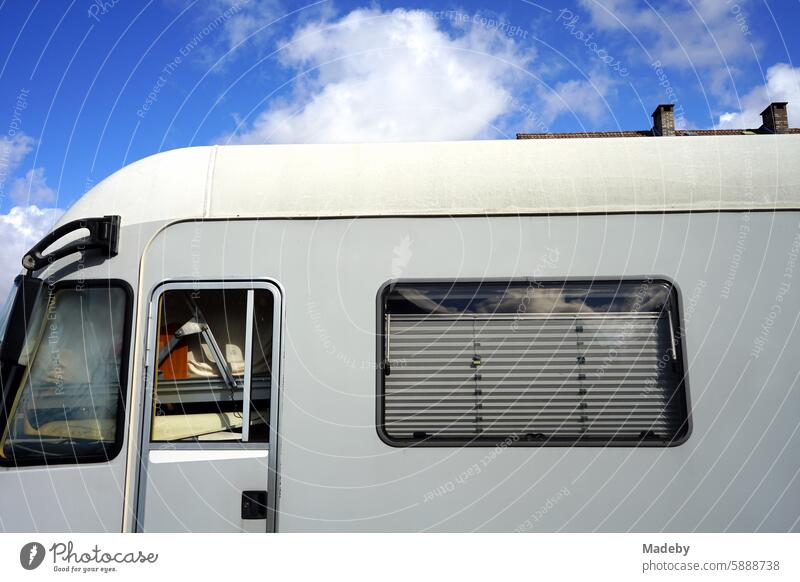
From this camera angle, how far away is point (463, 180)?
3426mm

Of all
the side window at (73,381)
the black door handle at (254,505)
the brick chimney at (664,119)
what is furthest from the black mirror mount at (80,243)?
the brick chimney at (664,119)

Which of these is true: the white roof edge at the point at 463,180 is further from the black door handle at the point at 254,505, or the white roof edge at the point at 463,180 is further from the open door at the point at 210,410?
the black door handle at the point at 254,505

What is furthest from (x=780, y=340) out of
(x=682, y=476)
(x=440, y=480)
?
(x=440, y=480)

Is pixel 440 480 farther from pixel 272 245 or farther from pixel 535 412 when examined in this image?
pixel 272 245

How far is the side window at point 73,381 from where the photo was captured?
3121 mm

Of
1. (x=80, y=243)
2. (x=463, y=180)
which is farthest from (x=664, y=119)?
(x=80, y=243)

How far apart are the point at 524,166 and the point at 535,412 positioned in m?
1.36

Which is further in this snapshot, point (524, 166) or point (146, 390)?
point (524, 166)

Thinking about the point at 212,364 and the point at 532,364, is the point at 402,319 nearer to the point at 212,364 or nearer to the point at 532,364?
the point at 532,364

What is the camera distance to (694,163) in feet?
11.2

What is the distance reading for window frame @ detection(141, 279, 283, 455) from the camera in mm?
3152

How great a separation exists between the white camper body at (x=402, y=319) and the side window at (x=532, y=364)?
0.04m

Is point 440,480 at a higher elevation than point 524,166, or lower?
lower

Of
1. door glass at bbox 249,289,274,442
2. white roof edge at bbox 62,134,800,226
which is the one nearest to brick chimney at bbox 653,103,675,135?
white roof edge at bbox 62,134,800,226
